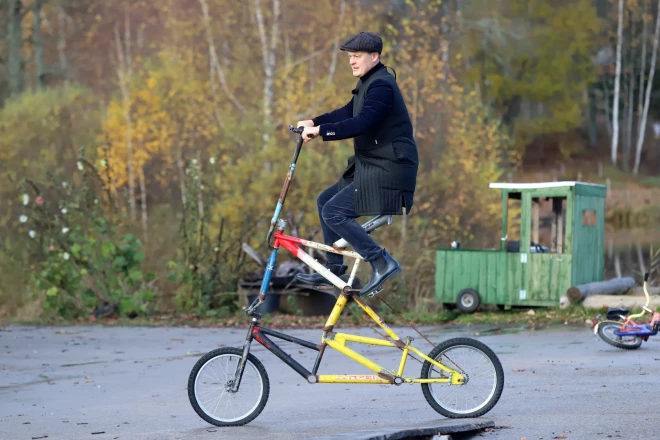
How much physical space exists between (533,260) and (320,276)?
11.8 m

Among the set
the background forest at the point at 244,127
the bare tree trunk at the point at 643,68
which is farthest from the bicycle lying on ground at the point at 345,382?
the bare tree trunk at the point at 643,68

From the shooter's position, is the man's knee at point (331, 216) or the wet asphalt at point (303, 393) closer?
the wet asphalt at point (303, 393)

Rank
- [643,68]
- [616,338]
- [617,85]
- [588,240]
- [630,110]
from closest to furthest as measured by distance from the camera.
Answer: [616,338] → [588,240] → [643,68] → [617,85] → [630,110]

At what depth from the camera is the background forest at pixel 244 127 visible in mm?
19344

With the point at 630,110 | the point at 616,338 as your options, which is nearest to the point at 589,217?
the point at 616,338

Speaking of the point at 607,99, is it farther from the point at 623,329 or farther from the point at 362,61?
the point at 362,61

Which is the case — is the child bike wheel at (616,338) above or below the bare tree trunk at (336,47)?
below

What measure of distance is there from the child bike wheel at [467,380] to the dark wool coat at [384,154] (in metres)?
0.96

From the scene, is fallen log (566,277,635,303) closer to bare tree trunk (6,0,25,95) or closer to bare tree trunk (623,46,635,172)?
bare tree trunk (6,0,25,95)

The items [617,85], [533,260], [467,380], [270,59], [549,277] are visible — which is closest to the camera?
[467,380]

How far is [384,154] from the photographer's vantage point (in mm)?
7676

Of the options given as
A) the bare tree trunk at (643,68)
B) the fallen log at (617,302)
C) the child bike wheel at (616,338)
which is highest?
the bare tree trunk at (643,68)

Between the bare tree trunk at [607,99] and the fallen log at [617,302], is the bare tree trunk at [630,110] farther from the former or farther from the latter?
the fallen log at [617,302]

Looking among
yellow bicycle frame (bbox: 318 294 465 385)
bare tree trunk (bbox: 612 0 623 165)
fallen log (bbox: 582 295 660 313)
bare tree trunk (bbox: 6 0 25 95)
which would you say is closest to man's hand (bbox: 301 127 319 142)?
yellow bicycle frame (bbox: 318 294 465 385)
